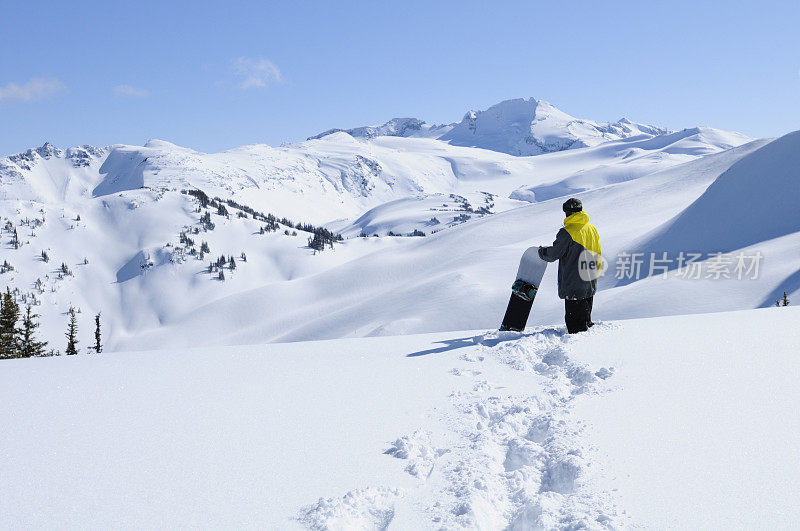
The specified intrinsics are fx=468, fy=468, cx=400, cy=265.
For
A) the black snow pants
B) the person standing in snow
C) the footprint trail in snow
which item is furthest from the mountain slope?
the person standing in snow

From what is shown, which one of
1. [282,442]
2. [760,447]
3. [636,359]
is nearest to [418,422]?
[282,442]

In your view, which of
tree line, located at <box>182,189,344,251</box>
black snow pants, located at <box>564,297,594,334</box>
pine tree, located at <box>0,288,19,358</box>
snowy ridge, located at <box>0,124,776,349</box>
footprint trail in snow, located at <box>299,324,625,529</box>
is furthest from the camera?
tree line, located at <box>182,189,344,251</box>

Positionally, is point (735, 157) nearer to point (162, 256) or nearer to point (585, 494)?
point (585, 494)

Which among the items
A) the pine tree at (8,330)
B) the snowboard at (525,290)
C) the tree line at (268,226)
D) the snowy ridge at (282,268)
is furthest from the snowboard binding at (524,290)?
the tree line at (268,226)

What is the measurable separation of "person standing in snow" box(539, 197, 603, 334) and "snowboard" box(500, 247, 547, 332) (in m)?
0.63

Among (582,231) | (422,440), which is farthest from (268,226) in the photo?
(422,440)

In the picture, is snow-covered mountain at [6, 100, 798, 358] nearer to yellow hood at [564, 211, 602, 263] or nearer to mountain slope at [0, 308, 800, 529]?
yellow hood at [564, 211, 602, 263]

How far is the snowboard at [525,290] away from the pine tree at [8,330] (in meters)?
26.9

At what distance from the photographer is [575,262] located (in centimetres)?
781

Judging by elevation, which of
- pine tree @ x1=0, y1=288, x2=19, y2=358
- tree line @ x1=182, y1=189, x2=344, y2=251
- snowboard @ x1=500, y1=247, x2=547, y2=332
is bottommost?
pine tree @ x1=0, y1=288, x2=19, y2=358

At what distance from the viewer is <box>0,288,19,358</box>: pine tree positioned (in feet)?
79.8

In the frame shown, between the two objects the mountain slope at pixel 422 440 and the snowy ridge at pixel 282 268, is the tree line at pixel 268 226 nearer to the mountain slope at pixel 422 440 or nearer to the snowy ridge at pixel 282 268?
the snowy ridge at pixel 282 268

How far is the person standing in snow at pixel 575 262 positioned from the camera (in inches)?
304

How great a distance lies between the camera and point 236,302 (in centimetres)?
8756
